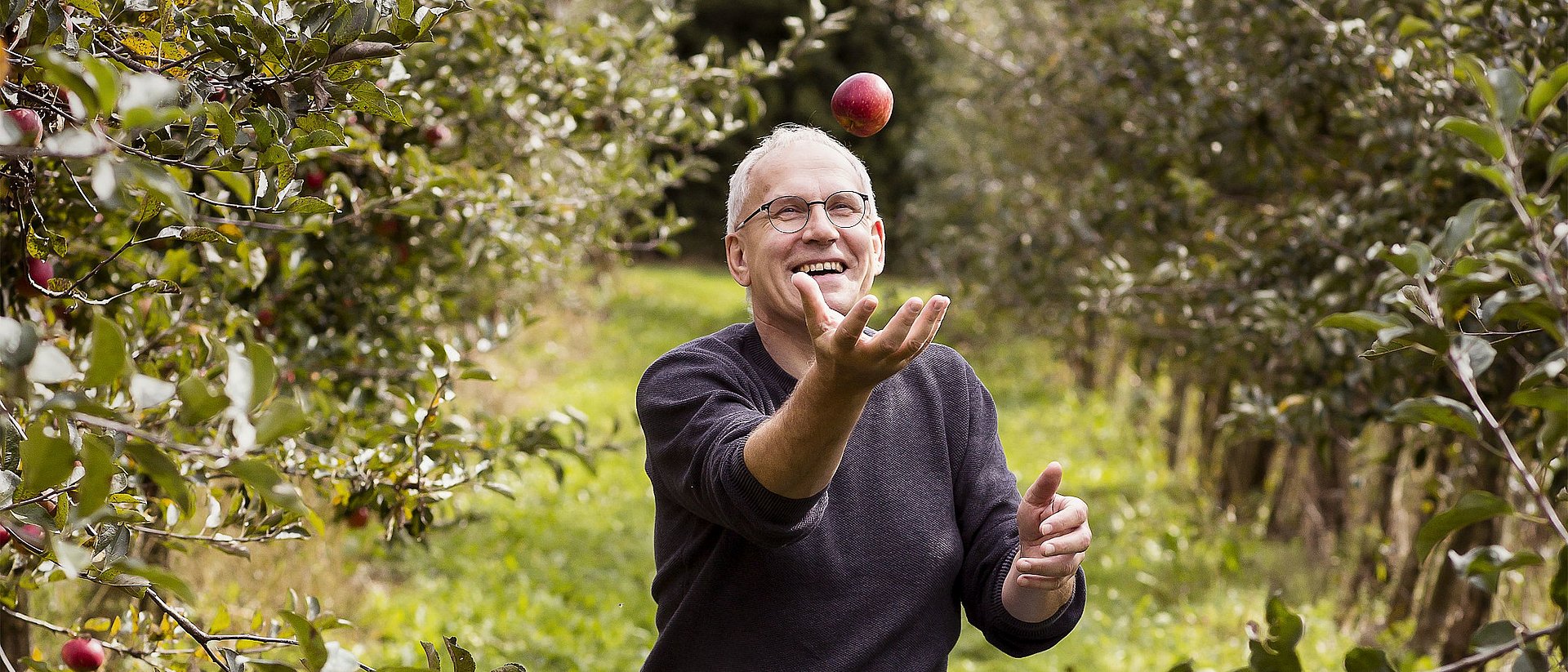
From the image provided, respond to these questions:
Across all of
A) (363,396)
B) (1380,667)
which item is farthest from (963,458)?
(363,396)

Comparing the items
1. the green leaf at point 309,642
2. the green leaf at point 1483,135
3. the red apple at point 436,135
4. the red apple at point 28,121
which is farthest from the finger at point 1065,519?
the red apple at point 436,135

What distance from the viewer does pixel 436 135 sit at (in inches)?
129

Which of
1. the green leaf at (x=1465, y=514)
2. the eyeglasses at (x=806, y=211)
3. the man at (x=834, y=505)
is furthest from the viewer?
the eyeglasses at (x=806, y=211)

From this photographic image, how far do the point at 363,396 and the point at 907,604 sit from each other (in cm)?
185

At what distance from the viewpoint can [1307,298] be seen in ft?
11.3

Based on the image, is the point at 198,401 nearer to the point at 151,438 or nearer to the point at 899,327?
the point at 151,438

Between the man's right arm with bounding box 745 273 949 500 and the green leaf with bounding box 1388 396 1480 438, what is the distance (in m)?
0.44

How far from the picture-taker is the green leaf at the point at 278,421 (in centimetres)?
92

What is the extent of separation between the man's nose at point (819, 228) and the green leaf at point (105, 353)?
996 millimetres

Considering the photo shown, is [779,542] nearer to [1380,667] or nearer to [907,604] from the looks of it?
[907,604]

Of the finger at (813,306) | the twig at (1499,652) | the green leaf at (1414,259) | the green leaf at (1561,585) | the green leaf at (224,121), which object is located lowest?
the twig at (1499,652)

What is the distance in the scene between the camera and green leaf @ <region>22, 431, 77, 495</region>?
0.93 m

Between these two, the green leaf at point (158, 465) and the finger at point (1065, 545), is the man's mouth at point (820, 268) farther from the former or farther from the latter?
the green leaf at point (158, 465)

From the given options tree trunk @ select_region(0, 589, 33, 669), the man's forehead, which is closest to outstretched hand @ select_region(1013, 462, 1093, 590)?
the man's forehead
